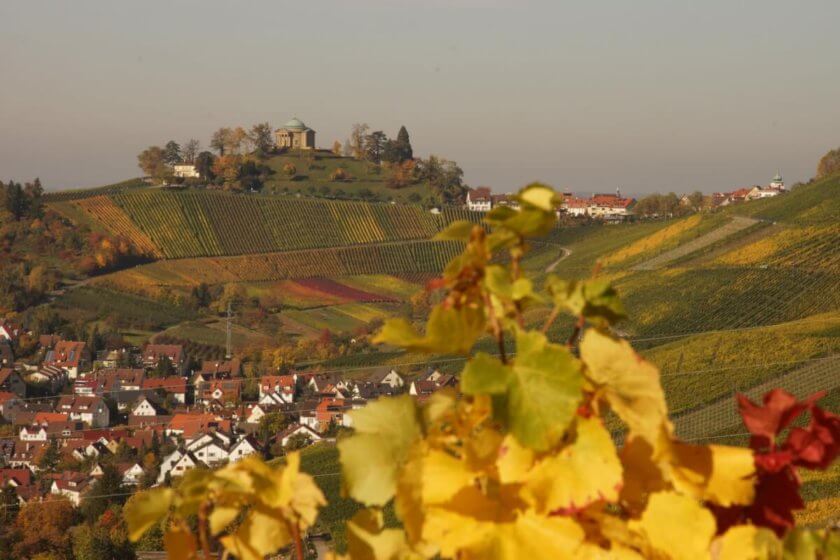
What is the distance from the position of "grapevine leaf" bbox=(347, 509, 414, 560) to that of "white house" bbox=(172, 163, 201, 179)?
170 ft

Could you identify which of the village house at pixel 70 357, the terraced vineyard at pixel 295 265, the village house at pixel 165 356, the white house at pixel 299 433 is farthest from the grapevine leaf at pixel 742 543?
the terraced vineyard at pixel 295 265

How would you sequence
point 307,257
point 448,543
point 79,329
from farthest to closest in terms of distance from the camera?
1. point 307,257
2. point 79,329
3. point 448,543

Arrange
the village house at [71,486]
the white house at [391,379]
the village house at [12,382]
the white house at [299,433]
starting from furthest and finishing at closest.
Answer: the village house at [12,382] < the white house at [391,379] < the white house at [299,433] < the village house at [71,486]

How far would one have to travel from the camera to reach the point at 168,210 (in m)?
44.8

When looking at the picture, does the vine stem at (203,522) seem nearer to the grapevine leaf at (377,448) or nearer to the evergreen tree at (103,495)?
the grapevine leaf at (377,448)

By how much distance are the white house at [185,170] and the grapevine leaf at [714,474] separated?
2047 inches

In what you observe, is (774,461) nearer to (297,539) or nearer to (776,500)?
(776,500)

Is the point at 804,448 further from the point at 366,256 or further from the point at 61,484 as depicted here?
the point at 366,256

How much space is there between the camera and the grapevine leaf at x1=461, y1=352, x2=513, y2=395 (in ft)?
1.81

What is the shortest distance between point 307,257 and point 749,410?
42.4 meters

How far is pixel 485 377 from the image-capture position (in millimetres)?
553

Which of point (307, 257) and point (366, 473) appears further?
point (307, 257)

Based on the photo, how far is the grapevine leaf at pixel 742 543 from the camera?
21.5 inches

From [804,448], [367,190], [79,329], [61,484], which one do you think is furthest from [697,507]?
[367,190]
